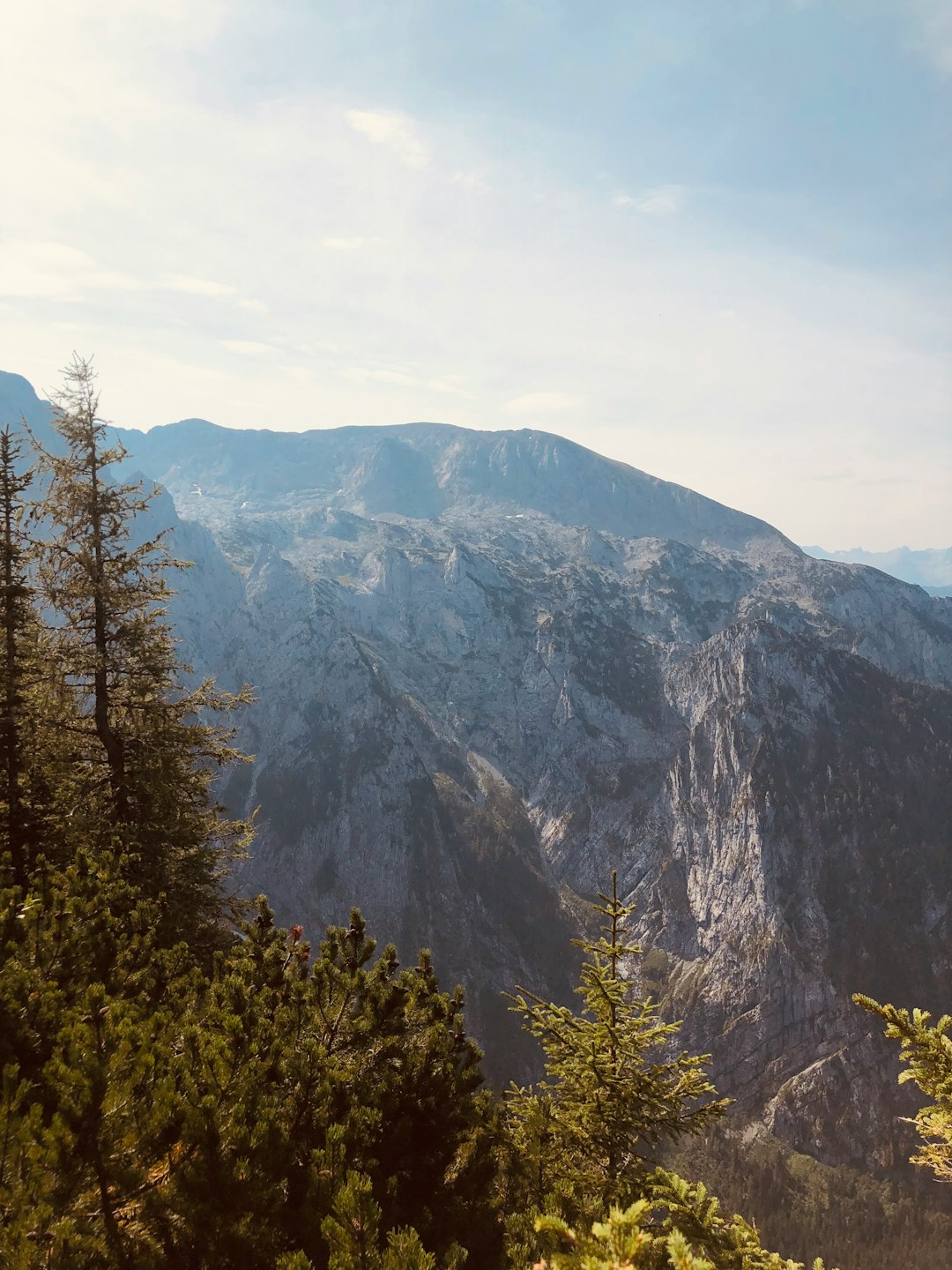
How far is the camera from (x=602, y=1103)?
A: 1105cm

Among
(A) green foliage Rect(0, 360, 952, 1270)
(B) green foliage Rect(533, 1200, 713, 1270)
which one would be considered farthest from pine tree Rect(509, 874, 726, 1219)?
(B) green foliage Rect(533, 1200, 713, 1270)

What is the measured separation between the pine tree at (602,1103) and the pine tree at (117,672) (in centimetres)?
1032

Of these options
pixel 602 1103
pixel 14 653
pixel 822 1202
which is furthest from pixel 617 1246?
pixel 822 1202

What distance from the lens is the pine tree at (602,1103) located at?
10258 millimetres

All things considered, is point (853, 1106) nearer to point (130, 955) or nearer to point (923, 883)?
point (923, 883)

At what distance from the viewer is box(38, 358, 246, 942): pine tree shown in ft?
60.3

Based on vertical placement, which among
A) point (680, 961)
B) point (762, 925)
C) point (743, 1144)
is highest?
point (762, 925)

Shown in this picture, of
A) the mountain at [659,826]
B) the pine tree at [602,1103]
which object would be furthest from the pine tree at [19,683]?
the mountain at [659,826]

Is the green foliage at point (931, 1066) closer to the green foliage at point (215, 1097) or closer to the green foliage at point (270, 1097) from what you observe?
the green foliage at point (270, 1097)

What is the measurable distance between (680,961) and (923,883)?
56.3 metres

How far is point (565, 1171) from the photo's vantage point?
33.6 feet

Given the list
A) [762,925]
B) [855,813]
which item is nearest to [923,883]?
[855,813]

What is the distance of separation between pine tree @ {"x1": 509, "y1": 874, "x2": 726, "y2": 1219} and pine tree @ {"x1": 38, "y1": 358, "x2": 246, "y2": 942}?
10.3 m

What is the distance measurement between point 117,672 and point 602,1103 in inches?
666
